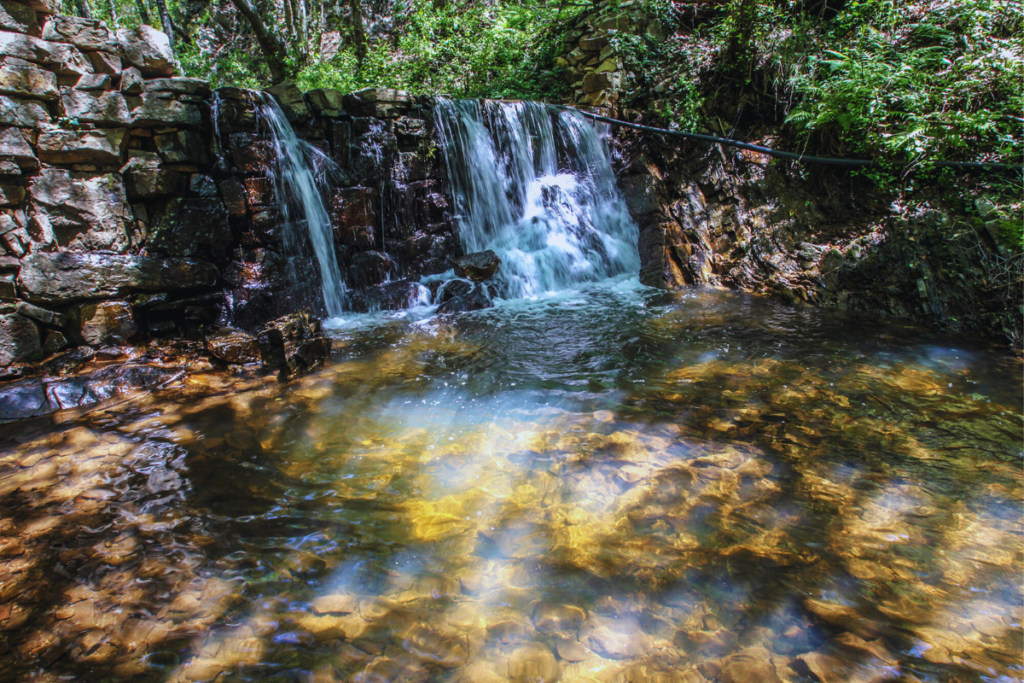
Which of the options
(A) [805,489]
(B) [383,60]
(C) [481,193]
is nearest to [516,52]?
(B) [383,60]

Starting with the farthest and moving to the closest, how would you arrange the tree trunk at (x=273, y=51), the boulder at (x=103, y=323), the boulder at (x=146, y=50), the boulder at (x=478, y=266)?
the tree trunk at (x=273, y=51), the boulder at (x=478, y=266), the boulder at (x=146, y=50), the boulder at (x=103, y=323)

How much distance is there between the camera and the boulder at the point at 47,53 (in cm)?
414

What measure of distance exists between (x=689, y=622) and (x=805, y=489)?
47.4 inches

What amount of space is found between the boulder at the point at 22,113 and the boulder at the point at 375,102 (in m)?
3.23

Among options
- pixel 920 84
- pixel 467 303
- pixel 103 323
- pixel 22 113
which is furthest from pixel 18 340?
pixel 920 84

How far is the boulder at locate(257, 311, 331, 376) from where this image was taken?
4.33 m

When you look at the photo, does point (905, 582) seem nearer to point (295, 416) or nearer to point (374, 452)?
point (374, 452)

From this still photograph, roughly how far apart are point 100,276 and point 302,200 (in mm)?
2325

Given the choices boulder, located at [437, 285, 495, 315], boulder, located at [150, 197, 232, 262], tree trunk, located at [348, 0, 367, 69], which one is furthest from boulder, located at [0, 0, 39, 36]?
tree trunk, located at [348, 0, 367, 69]

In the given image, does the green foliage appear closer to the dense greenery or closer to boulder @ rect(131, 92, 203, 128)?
the dense greenery

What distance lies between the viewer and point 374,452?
10.0 feet

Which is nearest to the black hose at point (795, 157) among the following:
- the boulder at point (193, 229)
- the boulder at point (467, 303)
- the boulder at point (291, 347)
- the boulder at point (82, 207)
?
the boulder at point (467, 303)

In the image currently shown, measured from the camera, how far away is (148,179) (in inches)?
195

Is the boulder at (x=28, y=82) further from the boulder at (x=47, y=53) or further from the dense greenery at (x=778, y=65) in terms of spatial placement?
the dense greenery at (x=778, y=65)
